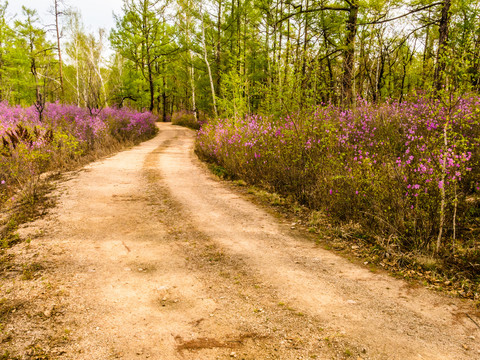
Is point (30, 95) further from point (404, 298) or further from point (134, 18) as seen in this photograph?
point (404, 298)

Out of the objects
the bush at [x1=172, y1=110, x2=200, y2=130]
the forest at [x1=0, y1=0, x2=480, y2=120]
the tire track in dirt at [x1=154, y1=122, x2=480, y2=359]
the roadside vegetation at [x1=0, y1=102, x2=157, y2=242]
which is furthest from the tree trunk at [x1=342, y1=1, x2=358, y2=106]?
the bush at [x1=172, y1=110, x2=200, y2=130]

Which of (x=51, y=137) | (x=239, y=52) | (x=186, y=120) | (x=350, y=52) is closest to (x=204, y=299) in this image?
(x=51, y=137)

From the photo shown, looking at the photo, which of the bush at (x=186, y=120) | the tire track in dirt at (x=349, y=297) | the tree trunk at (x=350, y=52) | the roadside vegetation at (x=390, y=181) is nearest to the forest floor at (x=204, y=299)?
the tire track in dirt at (x=349, y=297)

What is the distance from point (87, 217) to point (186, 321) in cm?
378

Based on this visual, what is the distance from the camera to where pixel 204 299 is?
10.9 ft

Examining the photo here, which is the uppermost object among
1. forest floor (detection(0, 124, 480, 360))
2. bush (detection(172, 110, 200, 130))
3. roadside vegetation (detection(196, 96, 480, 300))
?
bush (detection(172, 110, 200, 130))

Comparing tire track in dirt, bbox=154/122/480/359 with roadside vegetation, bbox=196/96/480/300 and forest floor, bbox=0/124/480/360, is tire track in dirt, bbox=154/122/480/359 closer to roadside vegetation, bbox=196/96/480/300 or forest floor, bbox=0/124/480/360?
A: forest floor, bbox=0/124/480/360

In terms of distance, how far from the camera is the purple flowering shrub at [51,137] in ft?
25.5

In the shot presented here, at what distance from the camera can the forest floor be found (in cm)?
260

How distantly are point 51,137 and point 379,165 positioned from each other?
30.9 ft

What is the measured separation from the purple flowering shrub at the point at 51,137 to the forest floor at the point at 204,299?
3.08 metres

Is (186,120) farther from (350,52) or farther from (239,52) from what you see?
(350,52)

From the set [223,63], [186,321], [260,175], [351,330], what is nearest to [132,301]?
[186,321]

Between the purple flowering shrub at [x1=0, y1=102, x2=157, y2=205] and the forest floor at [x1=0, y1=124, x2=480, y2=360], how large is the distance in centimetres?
308
